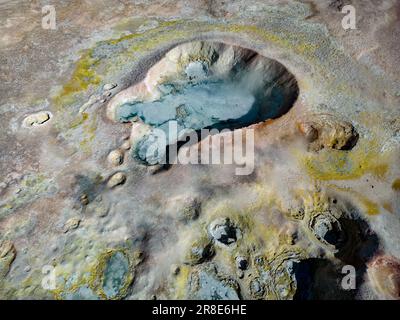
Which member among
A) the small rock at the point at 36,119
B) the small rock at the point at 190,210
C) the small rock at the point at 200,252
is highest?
the small rock at the point at 36,119

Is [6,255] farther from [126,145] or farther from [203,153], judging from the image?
[203,153]

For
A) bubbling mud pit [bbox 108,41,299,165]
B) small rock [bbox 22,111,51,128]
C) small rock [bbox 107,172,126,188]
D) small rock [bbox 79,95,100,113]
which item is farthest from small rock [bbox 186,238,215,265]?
small rock [bbox 22,111,51,128]

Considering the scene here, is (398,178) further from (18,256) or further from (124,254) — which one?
(18,256)

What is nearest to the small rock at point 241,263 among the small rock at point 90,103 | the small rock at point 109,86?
the small rock at point 90,103

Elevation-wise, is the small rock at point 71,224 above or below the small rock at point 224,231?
below

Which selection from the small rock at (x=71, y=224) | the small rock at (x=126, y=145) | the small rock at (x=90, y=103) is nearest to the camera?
the small rock at (x=71, y=224)

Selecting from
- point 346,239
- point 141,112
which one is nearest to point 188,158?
point 141,112

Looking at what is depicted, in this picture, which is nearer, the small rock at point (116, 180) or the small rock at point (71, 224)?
the small rock at point (71, 224)

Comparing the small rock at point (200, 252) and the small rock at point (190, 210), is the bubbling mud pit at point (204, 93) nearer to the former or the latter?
the small rock at point (190, 210)

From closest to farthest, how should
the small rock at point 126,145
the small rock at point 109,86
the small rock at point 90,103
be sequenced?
the small rock at point 126,145 → the small rock at point 90,103 → the small rock at point 109,86
